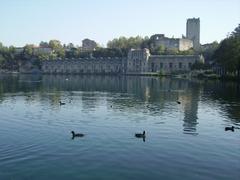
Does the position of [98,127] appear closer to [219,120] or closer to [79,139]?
[79,139]

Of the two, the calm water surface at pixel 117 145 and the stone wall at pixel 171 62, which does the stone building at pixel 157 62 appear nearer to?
the stone wall at pixel 171 62

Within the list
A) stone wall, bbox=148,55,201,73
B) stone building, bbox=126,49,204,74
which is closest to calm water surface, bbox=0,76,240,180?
stone wall, bbox=148,55,201,73

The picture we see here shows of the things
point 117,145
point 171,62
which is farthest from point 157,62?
point 117,145

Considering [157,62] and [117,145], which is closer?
[117,145]

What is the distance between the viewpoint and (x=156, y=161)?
853 inches

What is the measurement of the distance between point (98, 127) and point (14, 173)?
12.3 metres

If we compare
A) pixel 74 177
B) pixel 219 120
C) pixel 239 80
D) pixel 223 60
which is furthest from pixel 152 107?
pixel 223 60

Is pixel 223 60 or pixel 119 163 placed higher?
pixel 223 60

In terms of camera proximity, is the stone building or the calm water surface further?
the stone building

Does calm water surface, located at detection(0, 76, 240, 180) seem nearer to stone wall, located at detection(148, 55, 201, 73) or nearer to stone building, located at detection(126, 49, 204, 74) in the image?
stone wall, located at detection(148, 55, 201, 73)

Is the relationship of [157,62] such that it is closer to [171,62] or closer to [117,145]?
[171,62]

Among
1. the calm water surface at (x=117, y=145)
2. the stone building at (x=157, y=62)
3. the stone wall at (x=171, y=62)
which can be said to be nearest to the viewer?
the calm water surface at (x=117, y=145)

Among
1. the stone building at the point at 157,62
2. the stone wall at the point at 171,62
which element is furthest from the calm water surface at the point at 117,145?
the stone building at the point at 157,62

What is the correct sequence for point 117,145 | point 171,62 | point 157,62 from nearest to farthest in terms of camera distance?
point 117,145
point 171,62
point 157,62
